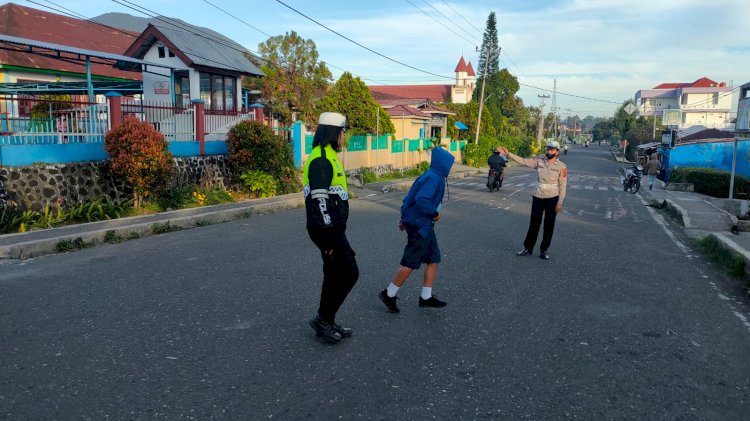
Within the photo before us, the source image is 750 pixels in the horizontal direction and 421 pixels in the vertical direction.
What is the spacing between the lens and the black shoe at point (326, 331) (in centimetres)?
441

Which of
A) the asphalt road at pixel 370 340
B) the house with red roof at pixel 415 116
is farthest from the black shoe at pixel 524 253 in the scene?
the house with red roof at pixel 415 116

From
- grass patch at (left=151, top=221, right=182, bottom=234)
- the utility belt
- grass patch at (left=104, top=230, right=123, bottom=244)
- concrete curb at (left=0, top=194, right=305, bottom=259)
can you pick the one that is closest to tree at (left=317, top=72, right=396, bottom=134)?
concrete curb at (left=0, top=194, right=305, bottom=259)

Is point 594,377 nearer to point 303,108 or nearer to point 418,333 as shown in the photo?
point 418,333

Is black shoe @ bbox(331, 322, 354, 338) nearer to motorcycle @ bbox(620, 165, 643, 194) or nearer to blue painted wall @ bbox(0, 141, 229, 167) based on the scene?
blue painted wall @ bbox(0, 141, 229, 167)

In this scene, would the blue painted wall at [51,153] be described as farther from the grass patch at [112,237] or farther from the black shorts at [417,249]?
the black shorts at [417,249]

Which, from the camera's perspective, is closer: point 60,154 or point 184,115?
point 60,154

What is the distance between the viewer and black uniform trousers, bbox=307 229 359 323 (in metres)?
4.33

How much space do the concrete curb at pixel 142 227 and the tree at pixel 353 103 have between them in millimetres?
10518

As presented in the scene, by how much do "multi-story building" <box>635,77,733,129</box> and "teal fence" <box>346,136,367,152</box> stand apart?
65.8 meters

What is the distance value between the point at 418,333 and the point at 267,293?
6.37 ft

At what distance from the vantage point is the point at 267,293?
19.4 ft

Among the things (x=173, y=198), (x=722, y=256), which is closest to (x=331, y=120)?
(x=722, y=256)

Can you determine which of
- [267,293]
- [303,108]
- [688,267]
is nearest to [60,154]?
[267,293]

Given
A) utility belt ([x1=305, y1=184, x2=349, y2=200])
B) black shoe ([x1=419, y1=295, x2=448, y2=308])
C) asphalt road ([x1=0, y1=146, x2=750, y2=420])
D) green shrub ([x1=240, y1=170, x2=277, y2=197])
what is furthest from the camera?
green shrub ([x1=240, y1=170, x2=277, y2=197])
